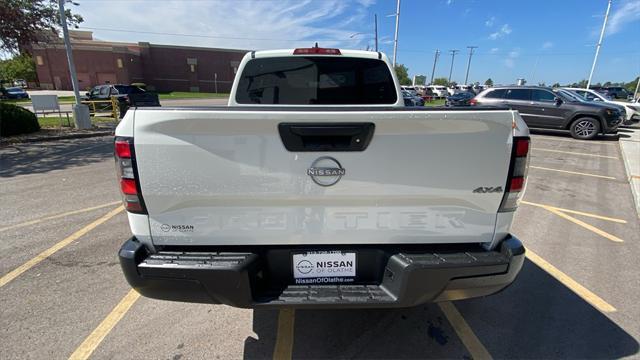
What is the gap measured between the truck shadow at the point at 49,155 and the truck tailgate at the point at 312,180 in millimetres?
7766

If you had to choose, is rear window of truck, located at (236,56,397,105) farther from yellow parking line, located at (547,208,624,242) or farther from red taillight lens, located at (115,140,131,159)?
yellow parking line, located at (547,208,624,242)

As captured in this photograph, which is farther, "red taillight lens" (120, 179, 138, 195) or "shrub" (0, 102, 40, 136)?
"shrub" (0, 102, 40, 136)

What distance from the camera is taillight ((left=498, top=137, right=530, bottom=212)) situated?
181cm

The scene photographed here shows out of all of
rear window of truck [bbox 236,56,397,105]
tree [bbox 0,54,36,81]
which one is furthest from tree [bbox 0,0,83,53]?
tree [bbox 0,54,36,81]

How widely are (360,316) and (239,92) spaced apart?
2.42 metres

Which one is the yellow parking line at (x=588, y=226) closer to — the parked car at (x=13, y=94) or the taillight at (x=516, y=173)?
the taillight at (x=516, y=173)

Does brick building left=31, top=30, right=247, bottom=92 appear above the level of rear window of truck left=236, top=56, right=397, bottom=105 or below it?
above

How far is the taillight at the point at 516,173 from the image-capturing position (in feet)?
5.94

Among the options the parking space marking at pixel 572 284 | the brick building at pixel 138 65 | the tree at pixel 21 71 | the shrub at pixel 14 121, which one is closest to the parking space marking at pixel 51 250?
the parking space marking at pixel 572 284

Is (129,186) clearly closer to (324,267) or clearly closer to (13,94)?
(324,267)

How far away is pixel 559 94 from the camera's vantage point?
12.6 meters

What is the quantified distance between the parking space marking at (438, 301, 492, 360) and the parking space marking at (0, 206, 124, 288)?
4.17 metres

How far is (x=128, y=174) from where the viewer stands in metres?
1.77

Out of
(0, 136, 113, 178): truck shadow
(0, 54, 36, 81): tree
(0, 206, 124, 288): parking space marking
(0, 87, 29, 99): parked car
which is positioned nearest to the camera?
(0, 206, 124, 288): parking space marking
